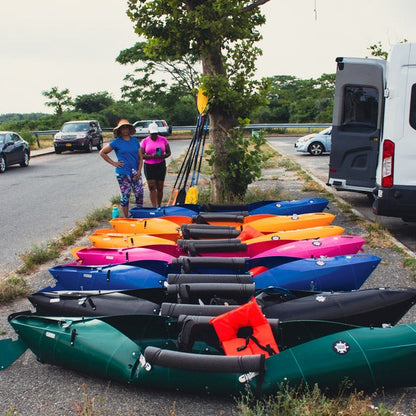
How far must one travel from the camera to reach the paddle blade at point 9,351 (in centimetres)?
398

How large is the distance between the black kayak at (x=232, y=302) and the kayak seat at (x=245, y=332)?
11.2 inches

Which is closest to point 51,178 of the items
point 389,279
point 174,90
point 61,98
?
point 389,279

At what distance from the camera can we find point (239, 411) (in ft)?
10.9

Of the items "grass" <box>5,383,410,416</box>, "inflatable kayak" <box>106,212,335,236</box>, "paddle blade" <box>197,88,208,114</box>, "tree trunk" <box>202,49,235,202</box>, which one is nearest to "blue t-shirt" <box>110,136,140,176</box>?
"inflatable kayak" <box>106,212,335,236</box>

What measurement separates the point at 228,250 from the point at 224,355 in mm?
2294

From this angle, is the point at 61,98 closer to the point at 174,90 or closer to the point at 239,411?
the point at 174,90

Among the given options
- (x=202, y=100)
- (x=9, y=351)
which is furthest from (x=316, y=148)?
(x=9, y=351)

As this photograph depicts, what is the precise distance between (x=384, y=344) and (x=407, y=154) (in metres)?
4.59

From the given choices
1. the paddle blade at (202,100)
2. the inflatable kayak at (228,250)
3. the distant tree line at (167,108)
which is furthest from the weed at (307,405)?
the distant tree line at (167,108)

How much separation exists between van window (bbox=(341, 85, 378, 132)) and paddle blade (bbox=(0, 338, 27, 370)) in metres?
7.99

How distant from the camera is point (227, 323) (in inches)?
141

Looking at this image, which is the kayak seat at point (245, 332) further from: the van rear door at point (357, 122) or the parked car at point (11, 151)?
the parked car at point (11, 151)

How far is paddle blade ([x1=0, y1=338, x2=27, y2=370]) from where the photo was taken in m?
3.98

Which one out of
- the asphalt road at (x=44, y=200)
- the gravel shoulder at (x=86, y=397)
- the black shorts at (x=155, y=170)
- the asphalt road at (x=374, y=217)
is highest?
Answer: the black shorts at (x=155, y=170)
